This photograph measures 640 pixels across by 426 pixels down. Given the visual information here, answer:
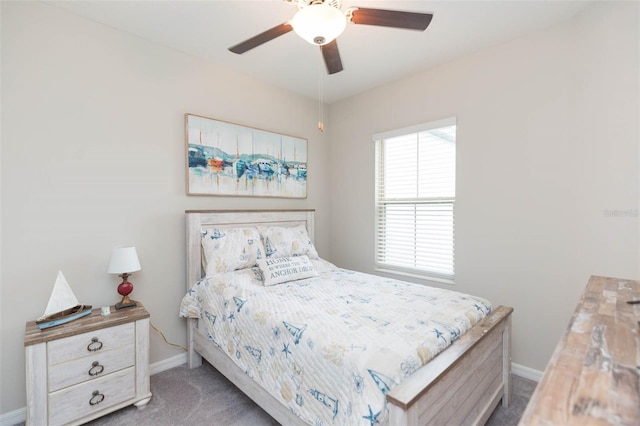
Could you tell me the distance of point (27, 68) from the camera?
1985 millimetres

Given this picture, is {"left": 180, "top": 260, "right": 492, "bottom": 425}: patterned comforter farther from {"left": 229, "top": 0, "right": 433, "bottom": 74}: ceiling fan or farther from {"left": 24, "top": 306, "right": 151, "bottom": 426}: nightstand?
{"left": 229, "top": 0, "right": 433, "bottom": 74}: ceiling fan

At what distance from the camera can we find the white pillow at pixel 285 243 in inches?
112

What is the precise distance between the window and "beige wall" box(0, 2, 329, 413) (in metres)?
1.76

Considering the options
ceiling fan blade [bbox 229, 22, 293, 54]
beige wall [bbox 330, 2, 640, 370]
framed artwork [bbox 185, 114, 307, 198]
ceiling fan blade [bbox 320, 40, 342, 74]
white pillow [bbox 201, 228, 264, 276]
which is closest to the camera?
ceiling fan blade [bbox 229, 22, 293, 54]

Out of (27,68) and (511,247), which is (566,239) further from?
(27,68)

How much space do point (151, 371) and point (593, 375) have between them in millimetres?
2838

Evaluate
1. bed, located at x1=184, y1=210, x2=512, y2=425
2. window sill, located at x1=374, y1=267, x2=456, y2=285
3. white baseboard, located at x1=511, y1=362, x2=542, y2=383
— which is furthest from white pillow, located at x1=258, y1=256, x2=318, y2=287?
white baseboard, located at x1=511, y1=362, x2=542, y2=383

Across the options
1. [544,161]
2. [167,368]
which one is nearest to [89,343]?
[167,368]

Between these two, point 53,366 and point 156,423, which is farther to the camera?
point 156,423

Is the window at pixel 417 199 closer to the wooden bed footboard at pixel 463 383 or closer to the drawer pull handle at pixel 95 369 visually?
the wooden bed footboard at pixel 463 383

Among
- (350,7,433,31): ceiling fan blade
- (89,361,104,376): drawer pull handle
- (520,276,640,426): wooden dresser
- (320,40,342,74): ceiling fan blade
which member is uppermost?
(350,7,433,31): ceiling fan blade

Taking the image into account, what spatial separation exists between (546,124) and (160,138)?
3112 mm

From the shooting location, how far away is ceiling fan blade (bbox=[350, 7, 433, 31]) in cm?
150

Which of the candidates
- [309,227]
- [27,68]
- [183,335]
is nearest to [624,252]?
[309,227]
